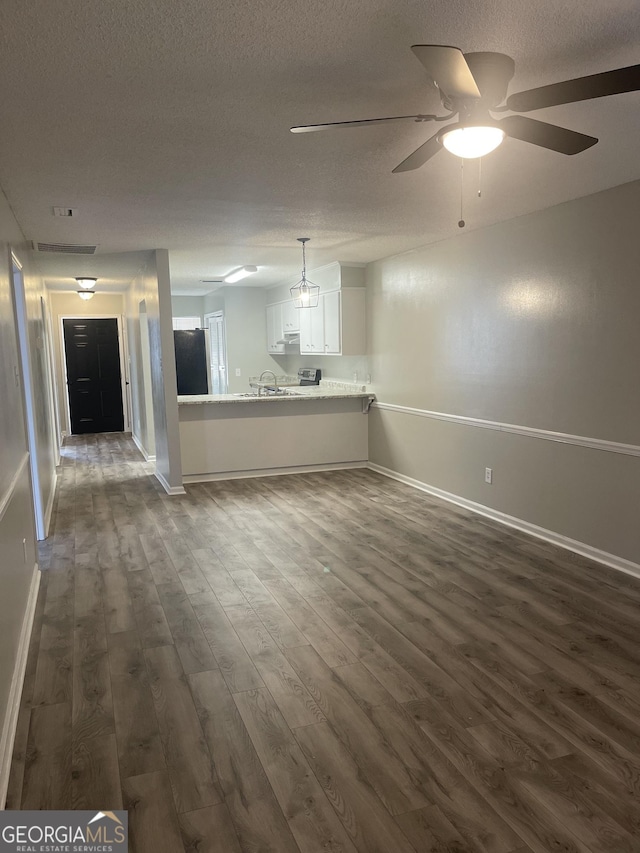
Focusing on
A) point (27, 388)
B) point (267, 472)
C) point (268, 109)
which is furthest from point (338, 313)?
point (268, 109)

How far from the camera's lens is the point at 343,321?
22.8 feet

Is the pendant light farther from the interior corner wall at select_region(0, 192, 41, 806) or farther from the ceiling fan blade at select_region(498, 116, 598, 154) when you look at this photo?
the ceiling fan blade at select_region(498, 116, 598, 154)

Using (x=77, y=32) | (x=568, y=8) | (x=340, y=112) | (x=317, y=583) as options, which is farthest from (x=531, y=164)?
(x=317, y=583)

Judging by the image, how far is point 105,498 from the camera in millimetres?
5957

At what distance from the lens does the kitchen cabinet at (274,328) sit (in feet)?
29.3

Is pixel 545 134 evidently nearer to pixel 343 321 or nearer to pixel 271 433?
pixel 343 321

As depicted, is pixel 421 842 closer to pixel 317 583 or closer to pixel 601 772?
pixel 601 772

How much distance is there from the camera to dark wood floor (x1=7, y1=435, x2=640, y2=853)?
1867mm

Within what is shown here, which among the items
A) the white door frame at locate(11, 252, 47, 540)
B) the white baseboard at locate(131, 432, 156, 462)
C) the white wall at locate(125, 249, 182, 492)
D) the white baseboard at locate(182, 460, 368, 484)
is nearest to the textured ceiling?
the white door frame at locate(11, 252, 47, 540)

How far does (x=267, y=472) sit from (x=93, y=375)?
5182 mm

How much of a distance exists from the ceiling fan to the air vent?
159 inches

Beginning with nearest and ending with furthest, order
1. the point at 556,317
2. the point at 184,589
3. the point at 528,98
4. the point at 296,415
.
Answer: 1. the point at 528,98
2. the point at 184,589
3. the point at 556,317
4. the point at 296,415

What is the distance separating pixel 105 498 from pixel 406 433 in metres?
3.16

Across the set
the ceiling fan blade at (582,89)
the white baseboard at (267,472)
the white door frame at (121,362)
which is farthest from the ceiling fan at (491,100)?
the white door frame at (121,362)
